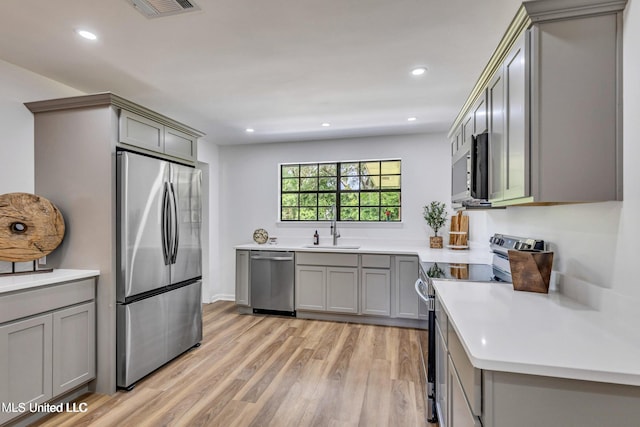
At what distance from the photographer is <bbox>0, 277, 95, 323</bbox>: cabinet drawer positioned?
192cm

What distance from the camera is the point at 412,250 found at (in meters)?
4.01

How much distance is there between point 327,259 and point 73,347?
105 inches

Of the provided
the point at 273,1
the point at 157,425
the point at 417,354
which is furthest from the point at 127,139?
the point at 417,354

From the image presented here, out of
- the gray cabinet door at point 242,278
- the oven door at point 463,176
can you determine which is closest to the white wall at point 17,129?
the gray cabinet door at point 242,278

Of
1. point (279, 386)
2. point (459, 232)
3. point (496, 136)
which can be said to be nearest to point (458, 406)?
point (496, 136)

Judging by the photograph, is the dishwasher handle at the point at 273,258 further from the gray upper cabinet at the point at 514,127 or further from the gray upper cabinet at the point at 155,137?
the gray upper cabinet at the point at 514,127

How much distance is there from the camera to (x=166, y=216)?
2848 mm

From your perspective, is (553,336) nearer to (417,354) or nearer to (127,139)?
(417,354)

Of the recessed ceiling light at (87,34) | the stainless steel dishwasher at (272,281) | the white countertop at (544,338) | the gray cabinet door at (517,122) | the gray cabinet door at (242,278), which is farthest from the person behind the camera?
the gray cabinet door at (242,278)

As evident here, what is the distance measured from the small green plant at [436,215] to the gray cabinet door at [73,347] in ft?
12.5

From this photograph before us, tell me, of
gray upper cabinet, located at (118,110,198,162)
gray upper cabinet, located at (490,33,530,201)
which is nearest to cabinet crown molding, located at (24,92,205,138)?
gray upper cabinet, located at (118,110,198,162)

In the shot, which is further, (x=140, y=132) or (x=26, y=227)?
(x=140, y=132)

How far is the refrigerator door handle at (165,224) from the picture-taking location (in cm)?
281

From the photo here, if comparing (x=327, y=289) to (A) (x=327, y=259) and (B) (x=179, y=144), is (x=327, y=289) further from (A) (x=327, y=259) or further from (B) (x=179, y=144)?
(B) (x=179, y=144)
